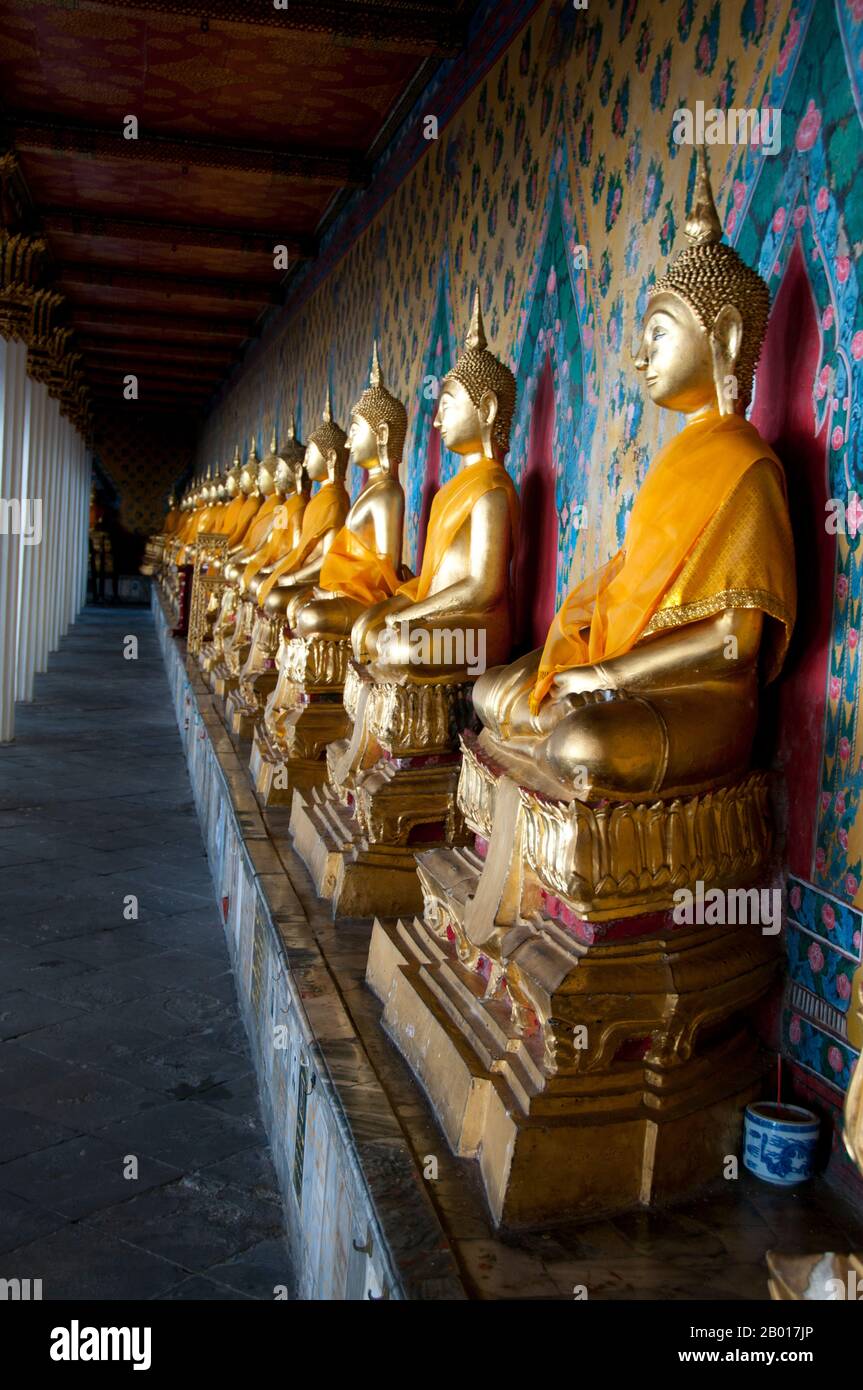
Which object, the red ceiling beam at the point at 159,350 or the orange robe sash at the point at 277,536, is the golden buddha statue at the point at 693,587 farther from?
the red ceiling beam at the point at 159,350

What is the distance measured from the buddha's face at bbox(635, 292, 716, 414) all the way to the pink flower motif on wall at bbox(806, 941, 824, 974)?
105 centimetres

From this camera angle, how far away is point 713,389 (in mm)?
2299

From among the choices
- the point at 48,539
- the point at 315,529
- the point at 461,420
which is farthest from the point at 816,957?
the point at 48,539

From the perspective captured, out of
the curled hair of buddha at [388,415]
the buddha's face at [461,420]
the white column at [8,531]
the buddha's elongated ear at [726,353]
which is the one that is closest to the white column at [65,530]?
the white column at [8,531]

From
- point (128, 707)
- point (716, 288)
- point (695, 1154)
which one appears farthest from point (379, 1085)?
point (128, 707)

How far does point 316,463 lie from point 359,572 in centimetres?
164

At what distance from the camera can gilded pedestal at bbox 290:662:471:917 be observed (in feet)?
11.0

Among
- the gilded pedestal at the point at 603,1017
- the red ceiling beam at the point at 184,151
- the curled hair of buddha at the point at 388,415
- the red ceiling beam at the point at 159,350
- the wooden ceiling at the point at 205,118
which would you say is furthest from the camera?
the red ceiling beam at the point at 159,350

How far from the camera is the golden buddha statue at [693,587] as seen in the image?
2.02 m

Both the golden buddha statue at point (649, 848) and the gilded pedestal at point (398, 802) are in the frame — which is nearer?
the golden buddha statue at point (649, 848)

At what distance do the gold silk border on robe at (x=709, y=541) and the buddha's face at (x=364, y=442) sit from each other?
2.58 m

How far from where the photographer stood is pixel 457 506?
345cm
